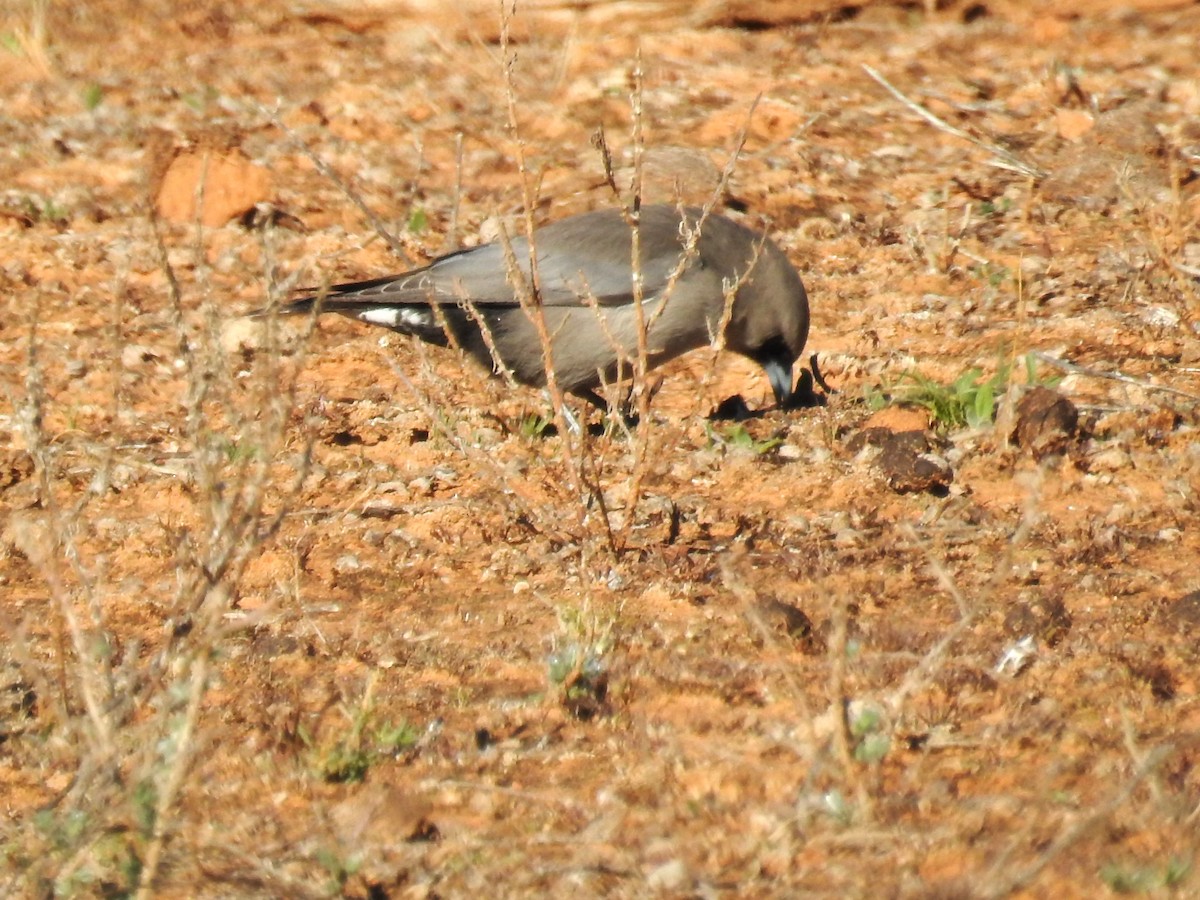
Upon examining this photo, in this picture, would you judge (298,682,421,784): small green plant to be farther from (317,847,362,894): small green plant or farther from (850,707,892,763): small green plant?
(850,707,892,763): small green plant

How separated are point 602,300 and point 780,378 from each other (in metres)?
0.76

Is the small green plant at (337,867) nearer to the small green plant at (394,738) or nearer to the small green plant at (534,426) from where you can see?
the small green plant at (394,738)

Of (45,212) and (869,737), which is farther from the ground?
(869,737)

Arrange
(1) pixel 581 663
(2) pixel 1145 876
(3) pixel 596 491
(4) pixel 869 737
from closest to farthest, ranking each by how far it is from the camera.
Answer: (2) pixel 1145 876
(4) pixel 869 737
(1) pixel 581 663
(3) pixel 596 491

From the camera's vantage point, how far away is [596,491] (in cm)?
502

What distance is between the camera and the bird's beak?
6.87 meters

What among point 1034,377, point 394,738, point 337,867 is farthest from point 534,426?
point 337,867

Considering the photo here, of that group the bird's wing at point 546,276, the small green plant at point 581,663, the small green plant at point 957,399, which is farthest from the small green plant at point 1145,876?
the bird's wing at point 546,276

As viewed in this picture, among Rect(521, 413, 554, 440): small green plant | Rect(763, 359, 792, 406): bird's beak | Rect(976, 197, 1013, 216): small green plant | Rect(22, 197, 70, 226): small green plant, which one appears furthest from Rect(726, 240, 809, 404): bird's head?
Rect(22, 197, 70, 226): small green plant

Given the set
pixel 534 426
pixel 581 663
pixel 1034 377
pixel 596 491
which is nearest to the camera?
pixel 581 663

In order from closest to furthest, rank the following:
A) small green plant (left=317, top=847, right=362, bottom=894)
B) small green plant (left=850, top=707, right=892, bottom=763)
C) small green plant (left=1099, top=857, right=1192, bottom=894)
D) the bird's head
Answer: small green plant (left=1099, top=857, right=1192, bottom=894)
small green plant (left=317, top=847, right=362, bottom=894)
small green plant (left=850, top=707, right=892, bottom=763)
the bird's head

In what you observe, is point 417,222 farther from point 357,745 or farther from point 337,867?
point 337,867

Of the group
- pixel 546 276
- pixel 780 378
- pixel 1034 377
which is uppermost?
pixel 546 276

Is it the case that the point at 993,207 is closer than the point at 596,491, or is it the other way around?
the point at 596,491
